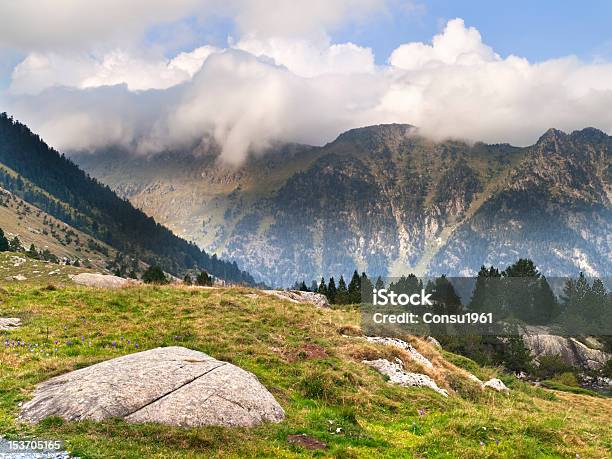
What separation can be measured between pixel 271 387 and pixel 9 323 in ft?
54.6

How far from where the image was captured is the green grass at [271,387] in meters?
14.2

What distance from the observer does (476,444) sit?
17.1 meters

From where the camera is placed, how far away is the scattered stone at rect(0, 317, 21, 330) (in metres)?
25.6

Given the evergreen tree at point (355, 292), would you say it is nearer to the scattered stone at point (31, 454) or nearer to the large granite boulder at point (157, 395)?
the large granite boulder at point (157, 395)

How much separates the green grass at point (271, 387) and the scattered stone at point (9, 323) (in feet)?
1.70

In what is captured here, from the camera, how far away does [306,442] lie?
620 inches

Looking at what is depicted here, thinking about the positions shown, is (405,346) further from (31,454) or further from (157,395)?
(31,454)

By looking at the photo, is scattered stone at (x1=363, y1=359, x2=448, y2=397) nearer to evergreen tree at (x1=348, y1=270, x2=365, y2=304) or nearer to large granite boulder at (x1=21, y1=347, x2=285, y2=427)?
large granite boulder at (x1=21, y1=347, x2=285, y2=427)

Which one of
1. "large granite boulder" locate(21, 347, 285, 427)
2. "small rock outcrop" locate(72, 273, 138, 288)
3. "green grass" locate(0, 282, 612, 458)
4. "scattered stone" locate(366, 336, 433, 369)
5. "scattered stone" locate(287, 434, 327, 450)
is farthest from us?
"small rock outcrop" locate(72, 273, 138, 288)

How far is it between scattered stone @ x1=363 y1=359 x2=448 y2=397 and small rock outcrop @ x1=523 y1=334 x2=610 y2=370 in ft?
304

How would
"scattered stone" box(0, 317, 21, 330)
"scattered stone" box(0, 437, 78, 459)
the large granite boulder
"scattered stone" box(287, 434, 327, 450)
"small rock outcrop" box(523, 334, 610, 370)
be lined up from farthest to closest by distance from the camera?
"small rock outcrop" box(523, 334, 610, 370)
"scattered stone" box(0, 317, 21, 330)
"scattered stone" box(287, 434, 327, 450)
the large granite boulder
"scattered stone" box(0, 437, 78, 459)

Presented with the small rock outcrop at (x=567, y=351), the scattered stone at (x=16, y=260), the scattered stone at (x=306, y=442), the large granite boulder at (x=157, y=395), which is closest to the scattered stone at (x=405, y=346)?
the large granite boulder at (x=157, y=395)

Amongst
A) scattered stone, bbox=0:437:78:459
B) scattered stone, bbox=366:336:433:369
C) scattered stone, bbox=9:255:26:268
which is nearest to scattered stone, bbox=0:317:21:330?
scattered stone, bbox=0:437:78:459

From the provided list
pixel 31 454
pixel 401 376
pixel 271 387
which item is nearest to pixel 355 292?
pixel 401 376
